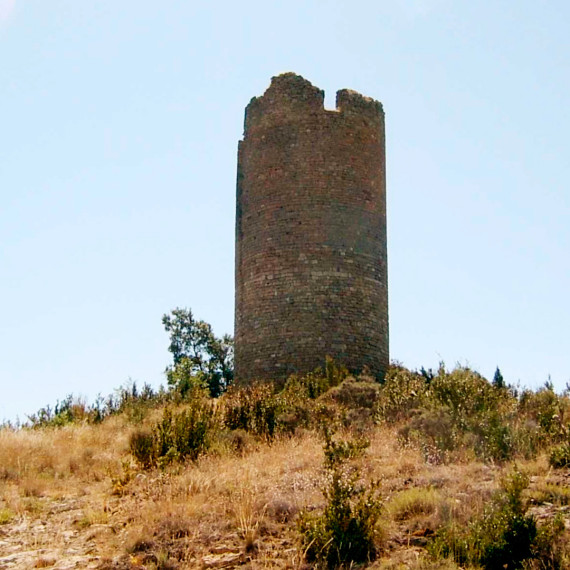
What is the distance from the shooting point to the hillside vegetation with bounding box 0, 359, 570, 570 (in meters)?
8.24

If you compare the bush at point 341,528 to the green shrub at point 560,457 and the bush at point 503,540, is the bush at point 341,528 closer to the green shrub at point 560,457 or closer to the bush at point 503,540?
the bush at point 503,540

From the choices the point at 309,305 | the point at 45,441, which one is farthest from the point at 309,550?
the point at 309,305

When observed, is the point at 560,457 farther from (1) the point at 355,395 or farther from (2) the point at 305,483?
(1) the point at 355,395

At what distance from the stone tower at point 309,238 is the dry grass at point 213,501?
5.70m

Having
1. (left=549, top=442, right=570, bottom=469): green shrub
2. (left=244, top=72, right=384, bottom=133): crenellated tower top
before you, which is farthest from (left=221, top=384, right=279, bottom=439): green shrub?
(left=244, top=72, right=384, bottom=133): crenellated tower top

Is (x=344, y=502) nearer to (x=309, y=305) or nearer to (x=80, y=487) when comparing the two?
(x=80, y=487)

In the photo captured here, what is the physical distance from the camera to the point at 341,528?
837cm

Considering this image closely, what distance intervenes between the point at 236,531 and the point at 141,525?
96 centimetres

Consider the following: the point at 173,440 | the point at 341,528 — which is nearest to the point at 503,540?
the point at 341,528

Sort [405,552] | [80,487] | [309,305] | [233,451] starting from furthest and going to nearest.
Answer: [309,305] → [233,451] → [80,487] → [405,552]

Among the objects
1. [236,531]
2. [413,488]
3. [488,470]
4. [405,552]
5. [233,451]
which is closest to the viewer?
[405,552]

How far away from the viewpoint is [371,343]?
18.9m

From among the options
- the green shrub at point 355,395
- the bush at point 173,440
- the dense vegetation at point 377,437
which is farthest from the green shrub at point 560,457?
the green shrub at point 355,395

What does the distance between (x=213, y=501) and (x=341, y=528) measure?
1.77 meters
